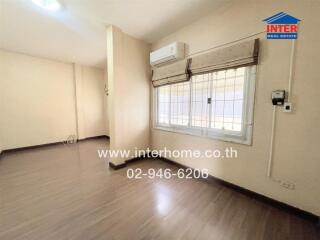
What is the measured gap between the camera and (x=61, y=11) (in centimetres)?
204

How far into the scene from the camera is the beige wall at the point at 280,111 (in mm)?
1444

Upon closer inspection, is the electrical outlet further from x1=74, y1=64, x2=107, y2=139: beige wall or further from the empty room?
x1=74, y1=64, x2=107, y2=139: beige wall

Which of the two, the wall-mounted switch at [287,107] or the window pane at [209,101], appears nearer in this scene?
the wall-mounted switch at [287,107]

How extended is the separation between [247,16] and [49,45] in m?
3.85

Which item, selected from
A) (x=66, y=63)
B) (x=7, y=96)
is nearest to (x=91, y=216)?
(x=7, y=96)

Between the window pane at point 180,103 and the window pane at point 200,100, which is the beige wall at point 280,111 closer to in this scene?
the window pane at point 200,100

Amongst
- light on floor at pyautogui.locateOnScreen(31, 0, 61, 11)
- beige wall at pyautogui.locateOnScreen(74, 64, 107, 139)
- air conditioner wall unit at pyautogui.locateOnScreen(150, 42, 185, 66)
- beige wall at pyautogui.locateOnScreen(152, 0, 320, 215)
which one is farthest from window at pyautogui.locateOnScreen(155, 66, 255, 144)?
beige wall at pyautogui.locateOnScreen(74, 64, 107, 139)

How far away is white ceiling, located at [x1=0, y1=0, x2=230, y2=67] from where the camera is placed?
1947 millimetres

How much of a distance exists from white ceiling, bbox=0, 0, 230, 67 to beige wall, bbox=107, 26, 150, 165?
0.26 metres

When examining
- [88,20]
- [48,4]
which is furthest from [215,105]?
[48,4]

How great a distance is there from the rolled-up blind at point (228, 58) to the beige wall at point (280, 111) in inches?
4.7

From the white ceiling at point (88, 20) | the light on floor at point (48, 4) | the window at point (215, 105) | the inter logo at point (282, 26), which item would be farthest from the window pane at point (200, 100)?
the light on floor at point (48, 4)

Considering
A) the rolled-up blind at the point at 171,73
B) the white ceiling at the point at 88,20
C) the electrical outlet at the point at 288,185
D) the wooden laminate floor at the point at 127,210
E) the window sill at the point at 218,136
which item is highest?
the white ceiling at the point at 88,20

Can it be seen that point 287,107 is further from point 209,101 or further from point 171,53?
point 171,53
